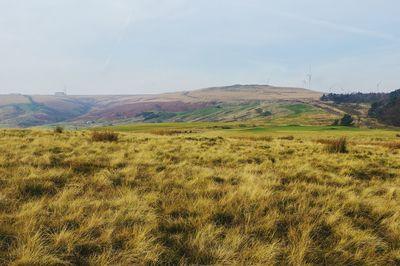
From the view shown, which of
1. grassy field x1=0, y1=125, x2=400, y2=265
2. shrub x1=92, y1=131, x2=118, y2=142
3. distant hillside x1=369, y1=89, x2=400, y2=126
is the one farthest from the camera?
distant hillside x1=369, y1=89, x2=400, y2=126

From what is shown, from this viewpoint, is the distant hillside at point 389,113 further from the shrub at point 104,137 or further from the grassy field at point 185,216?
the grassy field at point 185,216

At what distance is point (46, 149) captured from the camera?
1268cm

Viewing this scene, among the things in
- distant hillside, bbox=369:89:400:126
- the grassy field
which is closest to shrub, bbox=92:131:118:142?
the grassy field

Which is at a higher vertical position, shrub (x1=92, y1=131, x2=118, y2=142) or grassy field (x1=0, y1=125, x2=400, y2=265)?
shrub (x1=92, y1=131, x2=118, y2=142)

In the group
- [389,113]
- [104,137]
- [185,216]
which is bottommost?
[389,113]

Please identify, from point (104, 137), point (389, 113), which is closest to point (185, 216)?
point (104, 137)

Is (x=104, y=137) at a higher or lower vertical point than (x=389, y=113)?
higher

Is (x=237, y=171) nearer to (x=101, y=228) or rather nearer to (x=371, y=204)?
(x=371, y=204)

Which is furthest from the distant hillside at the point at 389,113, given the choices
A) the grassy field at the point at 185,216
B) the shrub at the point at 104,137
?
the grassy field at the point at 185,216

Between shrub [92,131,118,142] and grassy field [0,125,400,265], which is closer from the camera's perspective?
grassy field [0,125,400,265]

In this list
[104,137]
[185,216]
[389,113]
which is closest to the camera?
[185,216]

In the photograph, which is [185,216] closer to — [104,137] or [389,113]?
[104,137]

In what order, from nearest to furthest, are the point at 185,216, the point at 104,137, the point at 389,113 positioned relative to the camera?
the point at 185,216 → the point at 104,137 → the point at 389,113

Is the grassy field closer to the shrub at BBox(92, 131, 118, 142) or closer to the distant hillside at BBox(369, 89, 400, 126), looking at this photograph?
the shrub at BBox(92, 131, 118, 142)
